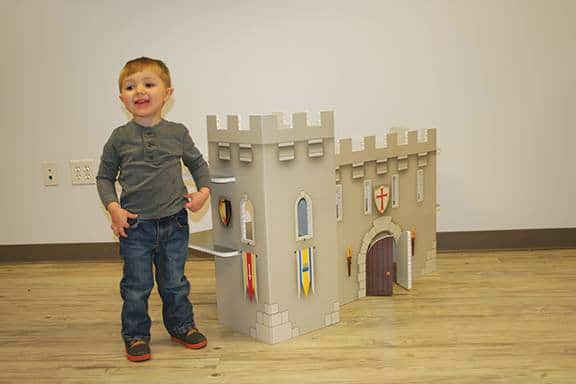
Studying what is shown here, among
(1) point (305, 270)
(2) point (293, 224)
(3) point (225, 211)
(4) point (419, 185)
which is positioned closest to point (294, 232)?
(2) point (293, 224)

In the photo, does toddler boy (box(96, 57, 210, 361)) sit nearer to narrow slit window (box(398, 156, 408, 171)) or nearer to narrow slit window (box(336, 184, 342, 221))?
narrow slit window (box(336, 184, 342, 221))

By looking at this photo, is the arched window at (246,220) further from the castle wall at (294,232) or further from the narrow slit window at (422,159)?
the narrow slit window at (422,159)

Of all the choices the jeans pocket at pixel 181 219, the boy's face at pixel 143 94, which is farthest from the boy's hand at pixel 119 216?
the boy's face at pixel 143 94

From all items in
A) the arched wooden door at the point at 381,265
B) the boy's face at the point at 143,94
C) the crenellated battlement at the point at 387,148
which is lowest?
the arched wooden door at the point at 381,265

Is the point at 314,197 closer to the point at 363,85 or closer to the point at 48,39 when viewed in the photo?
the point at 363,85

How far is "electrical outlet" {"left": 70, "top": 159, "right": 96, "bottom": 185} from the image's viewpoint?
272 cm

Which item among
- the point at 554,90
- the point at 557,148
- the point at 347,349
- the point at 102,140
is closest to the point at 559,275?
the point at 557,148

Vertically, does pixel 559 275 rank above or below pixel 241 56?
below

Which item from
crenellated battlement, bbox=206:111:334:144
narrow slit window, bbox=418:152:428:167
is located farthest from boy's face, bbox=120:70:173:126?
narrow slit window, bbox=418:152:428:167

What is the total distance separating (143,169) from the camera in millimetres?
1673

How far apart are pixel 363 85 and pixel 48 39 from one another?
1.38m

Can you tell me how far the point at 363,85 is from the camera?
8.67 ft

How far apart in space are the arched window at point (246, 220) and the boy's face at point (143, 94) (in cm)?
37

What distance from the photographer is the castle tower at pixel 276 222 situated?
1.77m
